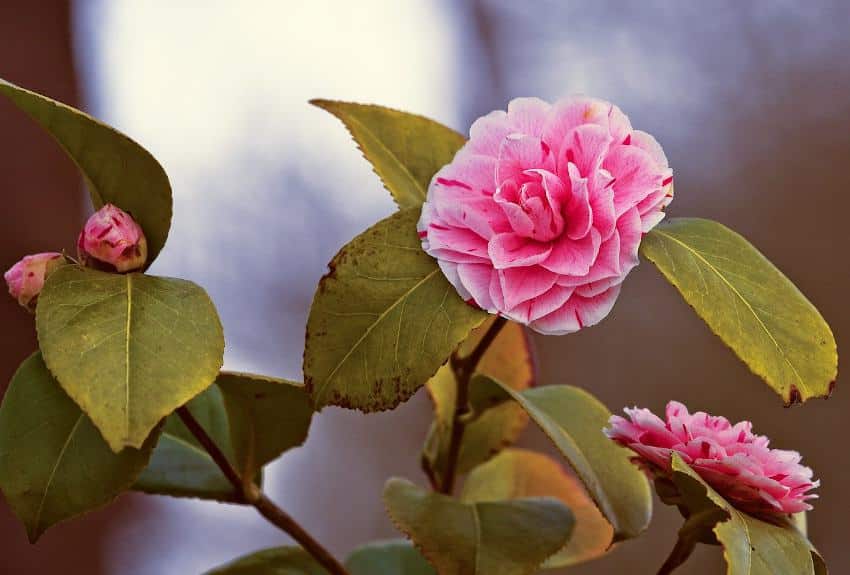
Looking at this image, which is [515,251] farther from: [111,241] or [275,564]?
[275,564]

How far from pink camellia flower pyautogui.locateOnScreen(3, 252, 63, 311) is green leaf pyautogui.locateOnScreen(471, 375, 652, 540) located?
9.1 inches

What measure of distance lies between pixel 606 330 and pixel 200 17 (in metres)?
0.88

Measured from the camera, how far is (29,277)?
1.42 ft

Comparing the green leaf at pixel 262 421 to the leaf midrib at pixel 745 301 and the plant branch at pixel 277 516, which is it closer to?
the plant branch at pixel 277 516

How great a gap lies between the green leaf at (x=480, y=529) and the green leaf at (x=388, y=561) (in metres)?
0.12

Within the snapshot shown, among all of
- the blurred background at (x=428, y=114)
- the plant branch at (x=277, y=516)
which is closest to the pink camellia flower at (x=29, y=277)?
the plant branch at (x=277, y=516)

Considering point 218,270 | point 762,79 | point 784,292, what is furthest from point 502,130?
point 762,79

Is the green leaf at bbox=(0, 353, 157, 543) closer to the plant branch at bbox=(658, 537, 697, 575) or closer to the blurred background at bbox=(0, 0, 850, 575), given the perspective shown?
the plant branch at bbox=(658, 537, 697, 575)

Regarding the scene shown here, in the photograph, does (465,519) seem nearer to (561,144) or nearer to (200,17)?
(561,144)

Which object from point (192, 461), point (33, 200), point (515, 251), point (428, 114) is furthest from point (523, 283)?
point (428, 114)

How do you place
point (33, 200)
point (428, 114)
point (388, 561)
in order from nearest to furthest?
1. point (388, 561)
2. point (33, 200)
3. point (428, 114)

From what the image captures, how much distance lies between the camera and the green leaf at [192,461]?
53cm

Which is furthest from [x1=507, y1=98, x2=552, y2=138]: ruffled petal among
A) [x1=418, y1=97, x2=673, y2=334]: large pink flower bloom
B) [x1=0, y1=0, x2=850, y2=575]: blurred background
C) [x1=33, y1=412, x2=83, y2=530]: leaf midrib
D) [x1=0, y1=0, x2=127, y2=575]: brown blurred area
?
[x1=0, y1=0, x2=850, y2=575]: blurred background

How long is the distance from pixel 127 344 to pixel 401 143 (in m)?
0.20
